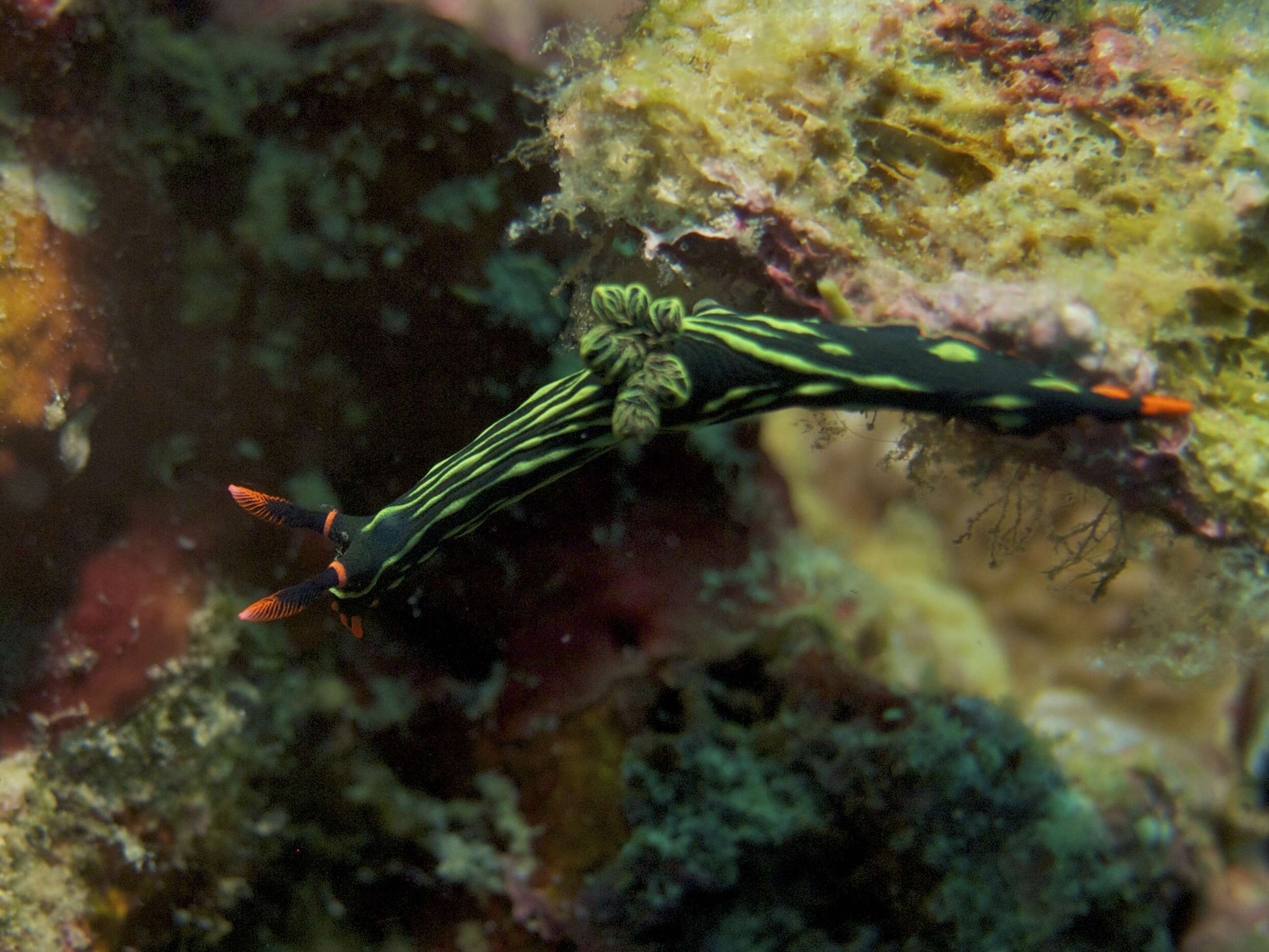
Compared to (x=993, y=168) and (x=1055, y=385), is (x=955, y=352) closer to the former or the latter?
(x=1055, y=385)

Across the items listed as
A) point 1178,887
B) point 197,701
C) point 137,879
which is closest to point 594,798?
point 197,701

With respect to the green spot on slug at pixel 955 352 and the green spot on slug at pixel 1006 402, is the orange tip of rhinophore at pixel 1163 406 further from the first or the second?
the green spot on slug at pixel 955 352

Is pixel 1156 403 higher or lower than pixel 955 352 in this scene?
lower

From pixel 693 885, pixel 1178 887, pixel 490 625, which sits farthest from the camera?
pixel 1178 887

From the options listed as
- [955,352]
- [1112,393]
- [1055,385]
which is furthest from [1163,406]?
[955,352]

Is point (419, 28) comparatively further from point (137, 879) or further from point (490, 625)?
point (137, 879)

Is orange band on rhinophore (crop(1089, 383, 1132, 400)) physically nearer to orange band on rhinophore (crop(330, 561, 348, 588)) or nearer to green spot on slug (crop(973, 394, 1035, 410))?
green spot on slug (crop(973, 394, 1035, 410))
